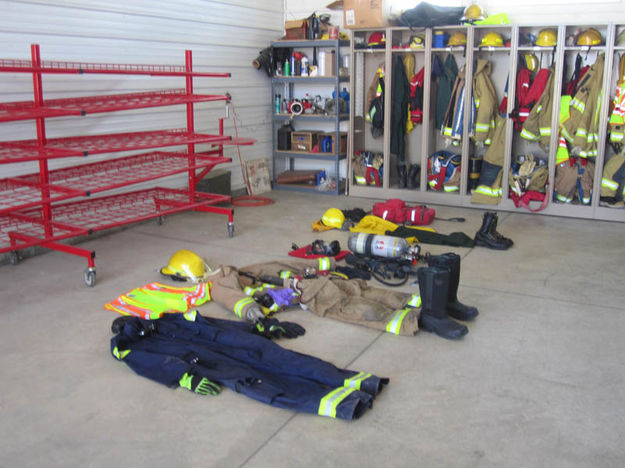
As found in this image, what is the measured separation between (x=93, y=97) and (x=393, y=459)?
404 cm

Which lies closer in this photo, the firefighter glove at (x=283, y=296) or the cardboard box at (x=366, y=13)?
the firefighter glove at (x=283, y=296)

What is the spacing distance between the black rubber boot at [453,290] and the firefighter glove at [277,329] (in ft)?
2.97

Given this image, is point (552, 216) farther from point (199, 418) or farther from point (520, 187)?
point (199, 418)

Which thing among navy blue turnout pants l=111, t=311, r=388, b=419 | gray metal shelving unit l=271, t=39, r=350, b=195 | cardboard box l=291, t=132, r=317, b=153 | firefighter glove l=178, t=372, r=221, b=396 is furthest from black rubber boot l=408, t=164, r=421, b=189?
firefighter glove l=178, t=372, r=221, b=396

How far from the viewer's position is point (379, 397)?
2832 millimetres

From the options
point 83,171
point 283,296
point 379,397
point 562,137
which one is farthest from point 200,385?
point 562,137

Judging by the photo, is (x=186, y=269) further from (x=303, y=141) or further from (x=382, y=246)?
(x=303, y=141)

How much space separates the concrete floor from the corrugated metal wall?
1472 millimetres

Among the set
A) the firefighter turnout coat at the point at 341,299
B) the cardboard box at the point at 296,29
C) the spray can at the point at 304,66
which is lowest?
the firefighter turnout coat at the point at 341,299

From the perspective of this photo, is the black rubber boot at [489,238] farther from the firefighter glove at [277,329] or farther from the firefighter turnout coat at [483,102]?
the firefighter glove at [277,329]

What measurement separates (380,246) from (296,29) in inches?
158

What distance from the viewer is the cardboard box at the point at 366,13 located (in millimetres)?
6863

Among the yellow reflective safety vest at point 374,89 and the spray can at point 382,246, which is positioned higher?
the yellow reflective safety vest at point 374,89

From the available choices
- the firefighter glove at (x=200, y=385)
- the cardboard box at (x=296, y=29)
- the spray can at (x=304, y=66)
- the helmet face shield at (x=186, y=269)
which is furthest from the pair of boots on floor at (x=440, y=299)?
the cardboard box at (x=296, y=29)
